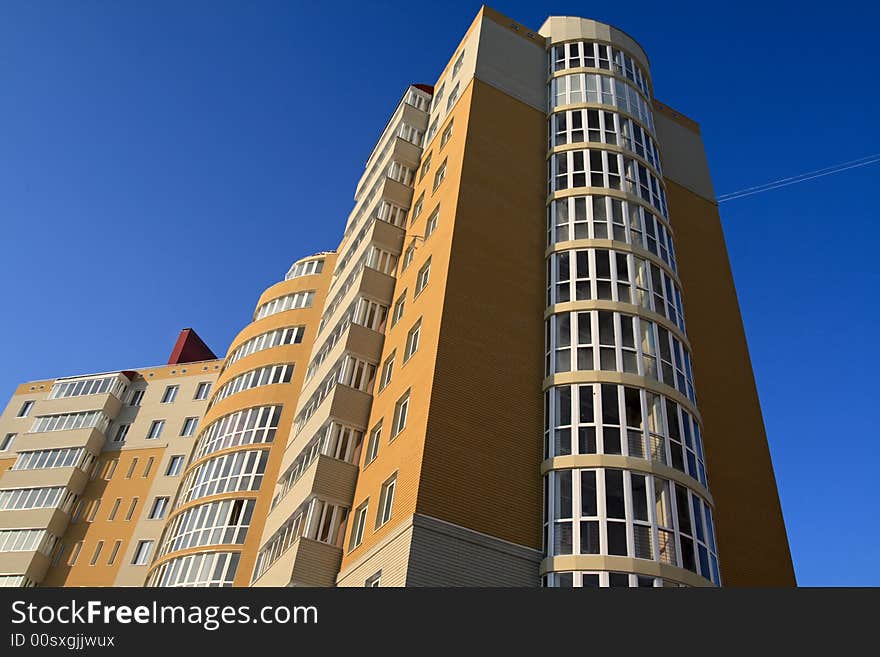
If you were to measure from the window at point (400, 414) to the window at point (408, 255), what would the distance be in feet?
27.0

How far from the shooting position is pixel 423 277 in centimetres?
2809

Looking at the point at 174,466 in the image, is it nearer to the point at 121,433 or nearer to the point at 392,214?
the point at 121,433

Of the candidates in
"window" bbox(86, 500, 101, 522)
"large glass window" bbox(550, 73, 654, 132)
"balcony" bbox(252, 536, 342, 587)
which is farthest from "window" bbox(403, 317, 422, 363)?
"window" bbox(86, 500, 101, 522)

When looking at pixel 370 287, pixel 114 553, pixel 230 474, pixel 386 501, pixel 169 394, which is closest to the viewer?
pixel 386 501

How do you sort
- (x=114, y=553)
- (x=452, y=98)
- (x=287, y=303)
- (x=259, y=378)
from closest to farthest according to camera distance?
(x=452, y=98)
(x=259, y=378)
(x=287, y=303)
(x=114, y=553)

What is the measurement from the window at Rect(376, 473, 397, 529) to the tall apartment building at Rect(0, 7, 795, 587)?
0.29 m

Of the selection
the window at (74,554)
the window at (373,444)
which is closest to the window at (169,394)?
the window at (74,554)

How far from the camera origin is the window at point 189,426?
50.8 metres

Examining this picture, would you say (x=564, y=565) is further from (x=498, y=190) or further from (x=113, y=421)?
(x=113, y=421)

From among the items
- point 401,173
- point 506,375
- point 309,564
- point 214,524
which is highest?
point 401,173

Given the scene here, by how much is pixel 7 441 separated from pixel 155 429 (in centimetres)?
1269

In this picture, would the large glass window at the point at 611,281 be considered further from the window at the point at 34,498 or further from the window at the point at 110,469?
the window at the point at 34,498

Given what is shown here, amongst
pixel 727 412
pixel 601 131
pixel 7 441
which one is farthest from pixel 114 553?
pixel 601 131

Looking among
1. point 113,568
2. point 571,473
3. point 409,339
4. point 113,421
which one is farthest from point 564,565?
point 113,421
